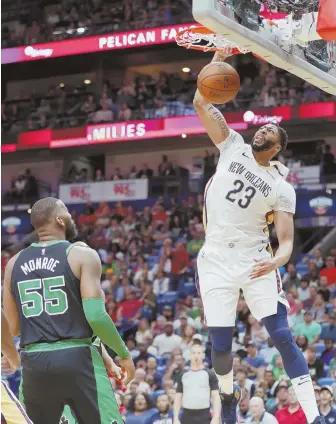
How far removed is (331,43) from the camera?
7.04 meters

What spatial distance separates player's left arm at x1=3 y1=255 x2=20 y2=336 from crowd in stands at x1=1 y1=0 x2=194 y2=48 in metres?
16.3

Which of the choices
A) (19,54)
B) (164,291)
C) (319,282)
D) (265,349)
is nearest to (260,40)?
(265,349)

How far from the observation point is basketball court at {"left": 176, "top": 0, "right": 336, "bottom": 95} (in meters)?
6.11

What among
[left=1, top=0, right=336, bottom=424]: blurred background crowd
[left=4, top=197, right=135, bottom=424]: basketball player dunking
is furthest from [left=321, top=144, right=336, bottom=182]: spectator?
[left=4, top=197, right=135, bottom=424]: basketball player dunking

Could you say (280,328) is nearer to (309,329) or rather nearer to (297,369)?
(297,369)

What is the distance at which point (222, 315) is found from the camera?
6.62 metres

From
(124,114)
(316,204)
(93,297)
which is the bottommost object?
(316,204)

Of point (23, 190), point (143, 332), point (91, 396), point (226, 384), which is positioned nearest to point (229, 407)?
point (226, 384)

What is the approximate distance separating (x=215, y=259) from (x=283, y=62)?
1428mm

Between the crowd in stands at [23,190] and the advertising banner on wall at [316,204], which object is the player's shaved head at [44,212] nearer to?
the advertising banner on wall at [316,204]

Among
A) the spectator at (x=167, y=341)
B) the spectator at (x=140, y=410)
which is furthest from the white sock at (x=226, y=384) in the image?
the spectator at (x=167, y=341)

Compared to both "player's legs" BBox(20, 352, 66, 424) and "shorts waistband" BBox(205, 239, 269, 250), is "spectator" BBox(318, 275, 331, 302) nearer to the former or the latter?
"shorts waistband" BBox(205, 239, 269, 250)

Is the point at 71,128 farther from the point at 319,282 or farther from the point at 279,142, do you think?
the point at 279,142

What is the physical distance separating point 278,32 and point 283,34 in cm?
4
